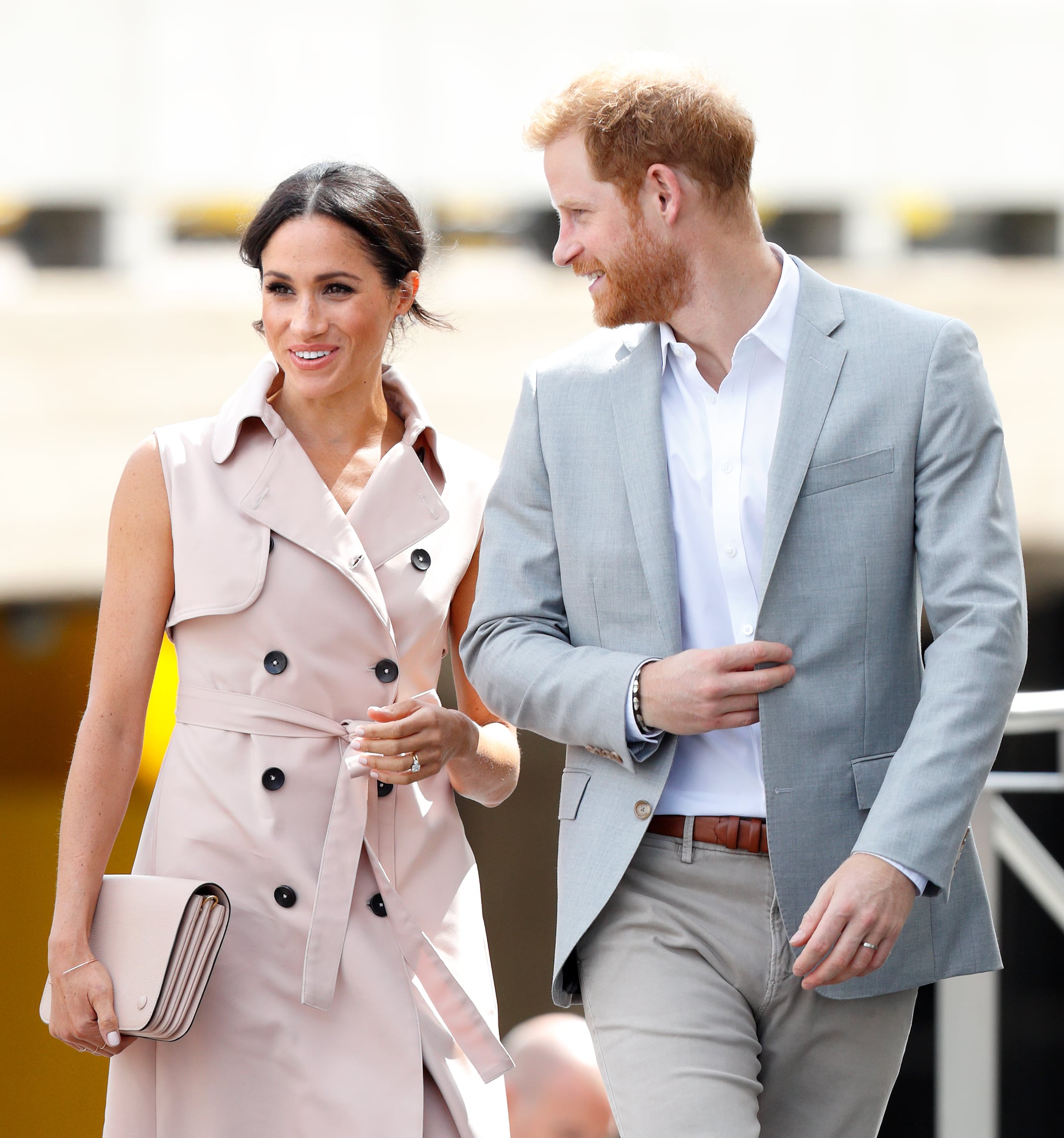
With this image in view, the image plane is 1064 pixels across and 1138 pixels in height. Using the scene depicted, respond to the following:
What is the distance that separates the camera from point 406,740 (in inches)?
94.1

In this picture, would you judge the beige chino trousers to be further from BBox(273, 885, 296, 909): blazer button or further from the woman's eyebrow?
the woman's eyebrow

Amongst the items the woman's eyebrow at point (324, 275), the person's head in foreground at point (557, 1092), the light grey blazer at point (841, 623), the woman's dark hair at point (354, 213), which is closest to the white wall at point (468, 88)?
the person's head in foreground at point (557, 1092)

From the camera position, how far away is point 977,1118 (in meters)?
3.20

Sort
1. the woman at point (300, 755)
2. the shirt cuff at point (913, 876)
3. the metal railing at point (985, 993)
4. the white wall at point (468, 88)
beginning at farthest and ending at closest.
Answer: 1. the white wall at point (468, 88)
2. the metal railing at point (985, 993)
3. the woman at point (300, 755)
4. the shirt cuff at point (913, 876)

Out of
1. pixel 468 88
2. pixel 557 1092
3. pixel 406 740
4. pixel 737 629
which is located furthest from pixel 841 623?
pixel 468 88

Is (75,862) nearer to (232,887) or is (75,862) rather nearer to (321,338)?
(232,887)

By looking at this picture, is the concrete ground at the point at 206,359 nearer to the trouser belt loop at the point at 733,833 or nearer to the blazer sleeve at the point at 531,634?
the blazer sleeve at the point at 531,634

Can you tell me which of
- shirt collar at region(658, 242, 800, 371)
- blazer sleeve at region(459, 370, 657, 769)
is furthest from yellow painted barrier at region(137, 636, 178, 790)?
shirt collar at region(658, 242, 800, 371)

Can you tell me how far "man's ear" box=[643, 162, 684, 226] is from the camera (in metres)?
2.31

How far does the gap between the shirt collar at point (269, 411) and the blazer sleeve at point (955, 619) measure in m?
0.94

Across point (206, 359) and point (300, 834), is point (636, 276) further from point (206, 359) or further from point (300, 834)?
point (206, 359)

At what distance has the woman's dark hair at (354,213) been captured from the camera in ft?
8.57

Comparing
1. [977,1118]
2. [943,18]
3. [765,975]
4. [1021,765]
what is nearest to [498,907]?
[1021,765]

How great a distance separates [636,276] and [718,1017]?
1051 millimetres
